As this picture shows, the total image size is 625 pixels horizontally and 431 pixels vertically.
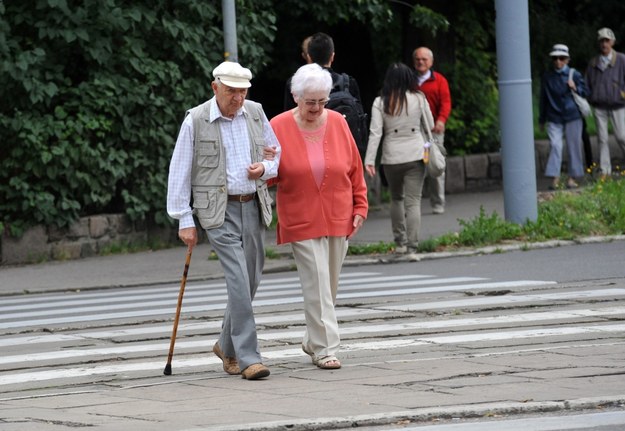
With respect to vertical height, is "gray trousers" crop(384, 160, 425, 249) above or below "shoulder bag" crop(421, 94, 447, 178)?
below

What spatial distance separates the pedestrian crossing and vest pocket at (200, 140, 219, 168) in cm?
131

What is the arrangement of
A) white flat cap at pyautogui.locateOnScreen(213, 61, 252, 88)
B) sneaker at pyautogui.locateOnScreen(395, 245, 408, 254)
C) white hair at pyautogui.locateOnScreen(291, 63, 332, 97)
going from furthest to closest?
sneaker at pyautogui.locateOnScreen(395, 245, 408, 254), white hair at pyautogui.locateOnScreen(291, 63, 332, 97), white flat cap at pyautogui.locateOnScreen(213, 61, 252, 88)

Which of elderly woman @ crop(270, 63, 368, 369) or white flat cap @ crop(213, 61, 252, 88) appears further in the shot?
elderly woman @ crop(270, 63, 368, 369)

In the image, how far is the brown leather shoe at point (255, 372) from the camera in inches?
342

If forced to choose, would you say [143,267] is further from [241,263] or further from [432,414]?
[432,414]


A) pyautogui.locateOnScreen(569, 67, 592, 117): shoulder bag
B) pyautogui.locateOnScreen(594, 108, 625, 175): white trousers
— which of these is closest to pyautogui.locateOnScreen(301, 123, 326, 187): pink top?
pyautogui.locateOnScreen(569, 67, 592, 117): shoulder bag

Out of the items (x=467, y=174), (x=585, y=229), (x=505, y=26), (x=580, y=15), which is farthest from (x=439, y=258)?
(x=580, y=15)

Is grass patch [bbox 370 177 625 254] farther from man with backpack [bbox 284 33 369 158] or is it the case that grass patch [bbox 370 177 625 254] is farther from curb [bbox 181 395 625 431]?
curb [bbox 181 395 625 431]

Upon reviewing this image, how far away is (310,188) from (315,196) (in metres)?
0.06

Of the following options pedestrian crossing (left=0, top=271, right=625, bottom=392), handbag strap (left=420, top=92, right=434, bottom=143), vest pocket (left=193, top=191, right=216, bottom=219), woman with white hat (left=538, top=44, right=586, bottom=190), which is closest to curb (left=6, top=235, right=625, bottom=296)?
pedestrian crossing (left=0, top=271, right=625, bottom=392)

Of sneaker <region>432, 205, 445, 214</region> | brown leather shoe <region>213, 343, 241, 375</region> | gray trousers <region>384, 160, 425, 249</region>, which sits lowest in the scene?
sneaker <region>432, 205, 445, 214</region>

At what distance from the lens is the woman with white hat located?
2098 cm

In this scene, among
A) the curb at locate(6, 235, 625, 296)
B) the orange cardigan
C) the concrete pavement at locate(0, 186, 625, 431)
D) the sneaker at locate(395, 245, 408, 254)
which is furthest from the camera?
the sneaker at locate(395, 245, 408, 254)

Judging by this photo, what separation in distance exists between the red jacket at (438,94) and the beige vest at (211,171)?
1076 centimetres
